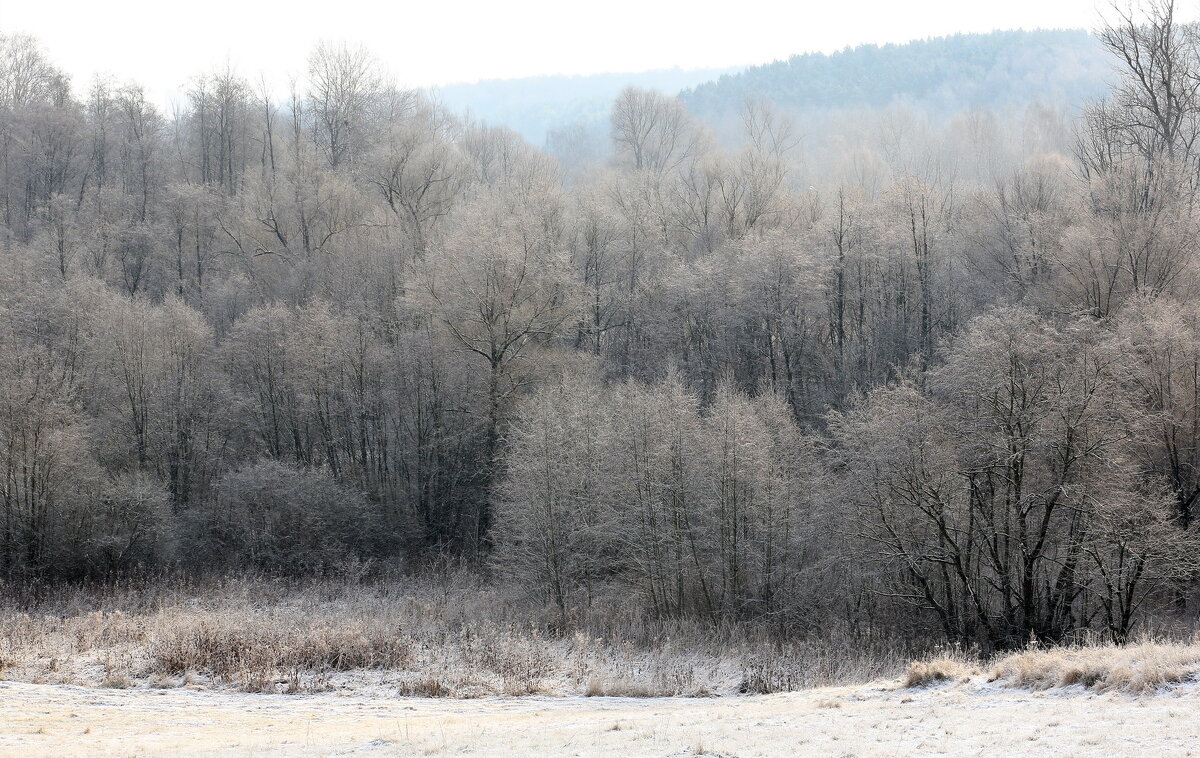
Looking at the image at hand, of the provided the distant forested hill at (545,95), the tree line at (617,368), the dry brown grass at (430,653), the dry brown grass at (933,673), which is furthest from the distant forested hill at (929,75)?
the dry brown grass at (933,673)

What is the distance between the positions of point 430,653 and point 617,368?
22.1 meters

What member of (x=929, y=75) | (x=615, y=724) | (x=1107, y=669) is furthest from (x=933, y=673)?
(x=929, y=75)

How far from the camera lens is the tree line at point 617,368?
68.2ft

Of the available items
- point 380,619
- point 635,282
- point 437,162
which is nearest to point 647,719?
point 380,619

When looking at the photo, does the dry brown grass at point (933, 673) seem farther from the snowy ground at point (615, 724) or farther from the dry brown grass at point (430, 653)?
the dry brown grass at point (430, 653)

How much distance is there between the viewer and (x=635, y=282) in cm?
A: 4234

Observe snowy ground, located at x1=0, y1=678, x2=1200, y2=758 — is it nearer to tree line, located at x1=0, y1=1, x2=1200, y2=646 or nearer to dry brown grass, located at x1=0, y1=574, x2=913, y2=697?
dry brown grass, located at x1=0, y1=574, x2=913, y2=697

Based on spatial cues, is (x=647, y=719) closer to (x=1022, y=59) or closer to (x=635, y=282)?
(x=635, y=282)

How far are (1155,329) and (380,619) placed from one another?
21.3 m

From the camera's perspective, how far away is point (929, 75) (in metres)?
115

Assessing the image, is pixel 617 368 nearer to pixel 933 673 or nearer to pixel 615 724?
pixel 933 673

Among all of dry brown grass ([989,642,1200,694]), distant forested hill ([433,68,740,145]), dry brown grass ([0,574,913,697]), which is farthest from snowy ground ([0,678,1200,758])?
distant forested hill ([433,68,740,145])

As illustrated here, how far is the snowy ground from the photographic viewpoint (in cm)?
855

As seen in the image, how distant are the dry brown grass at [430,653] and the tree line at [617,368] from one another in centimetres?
342
